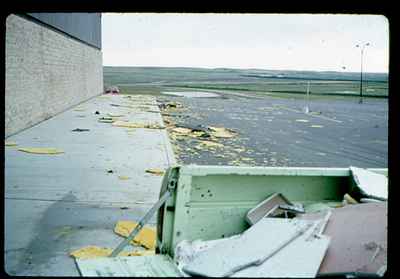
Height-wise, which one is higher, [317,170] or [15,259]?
[317,170]

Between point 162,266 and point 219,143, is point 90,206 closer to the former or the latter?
point 162,266

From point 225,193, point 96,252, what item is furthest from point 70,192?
point 225,193

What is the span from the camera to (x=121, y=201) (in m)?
6.86

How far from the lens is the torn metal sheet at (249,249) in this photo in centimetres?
303

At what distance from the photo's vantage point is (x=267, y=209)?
414cm

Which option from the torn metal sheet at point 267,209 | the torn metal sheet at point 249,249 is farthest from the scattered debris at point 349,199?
the torn metal sheet at point 249,249

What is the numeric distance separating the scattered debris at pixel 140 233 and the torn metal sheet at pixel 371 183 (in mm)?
2151

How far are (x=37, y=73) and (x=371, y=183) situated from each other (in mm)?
12376

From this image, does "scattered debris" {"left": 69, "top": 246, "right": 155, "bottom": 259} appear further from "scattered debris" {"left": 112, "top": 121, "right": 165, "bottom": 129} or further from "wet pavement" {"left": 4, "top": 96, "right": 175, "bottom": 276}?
"scattered debris" {"left": 112, "top": 121, "right": 165, "bottom": 129}

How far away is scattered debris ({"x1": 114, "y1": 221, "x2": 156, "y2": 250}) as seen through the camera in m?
5.19

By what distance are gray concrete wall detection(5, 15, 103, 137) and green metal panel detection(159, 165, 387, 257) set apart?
8.78 metres
